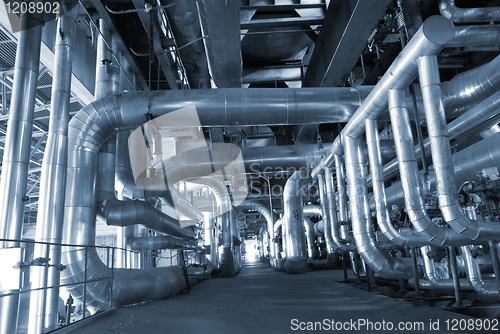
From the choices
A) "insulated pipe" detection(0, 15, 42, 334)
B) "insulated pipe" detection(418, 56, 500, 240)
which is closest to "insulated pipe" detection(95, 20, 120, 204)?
"insulated pipe" detection(0, 15, 42, 334)

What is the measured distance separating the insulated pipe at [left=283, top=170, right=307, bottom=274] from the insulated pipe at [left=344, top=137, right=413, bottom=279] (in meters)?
6.69

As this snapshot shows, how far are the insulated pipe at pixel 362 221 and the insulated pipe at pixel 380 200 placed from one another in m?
0.56

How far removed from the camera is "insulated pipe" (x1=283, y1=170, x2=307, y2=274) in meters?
12.5

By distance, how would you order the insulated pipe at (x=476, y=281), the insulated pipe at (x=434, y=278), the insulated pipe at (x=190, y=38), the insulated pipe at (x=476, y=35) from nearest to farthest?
the insulated pipe at (x=476, y=35), the insulated pipe at (x=476, y=281), the insulated pipe at (x=190, y=38), the insulated pipe at (x=434, y=278)

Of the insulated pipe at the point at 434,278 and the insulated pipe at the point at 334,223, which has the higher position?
the insulated pipe at the point at 334,223

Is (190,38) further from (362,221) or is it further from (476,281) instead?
(476,281)

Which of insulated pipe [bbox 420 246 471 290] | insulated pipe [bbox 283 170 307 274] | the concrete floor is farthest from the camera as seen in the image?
insulated pipe [bbox 283 170 307 274]

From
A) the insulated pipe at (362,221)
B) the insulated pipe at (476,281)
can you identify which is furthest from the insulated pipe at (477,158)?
the insulated pipe at (476,281)

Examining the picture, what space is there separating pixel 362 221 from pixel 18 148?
17.2ft

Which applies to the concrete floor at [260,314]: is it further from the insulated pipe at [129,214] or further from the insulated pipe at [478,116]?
the insulated pipe at [478,116]

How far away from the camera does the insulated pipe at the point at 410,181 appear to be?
12.2 feet

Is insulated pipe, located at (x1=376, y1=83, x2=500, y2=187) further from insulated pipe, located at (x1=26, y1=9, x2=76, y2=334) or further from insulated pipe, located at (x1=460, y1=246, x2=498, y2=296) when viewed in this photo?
insulated pipe, located at (x1=26, y1=9, x2=76, y2=334)

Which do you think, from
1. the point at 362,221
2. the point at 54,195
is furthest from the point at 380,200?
the point at 54,195

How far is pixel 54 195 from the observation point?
5.51m
